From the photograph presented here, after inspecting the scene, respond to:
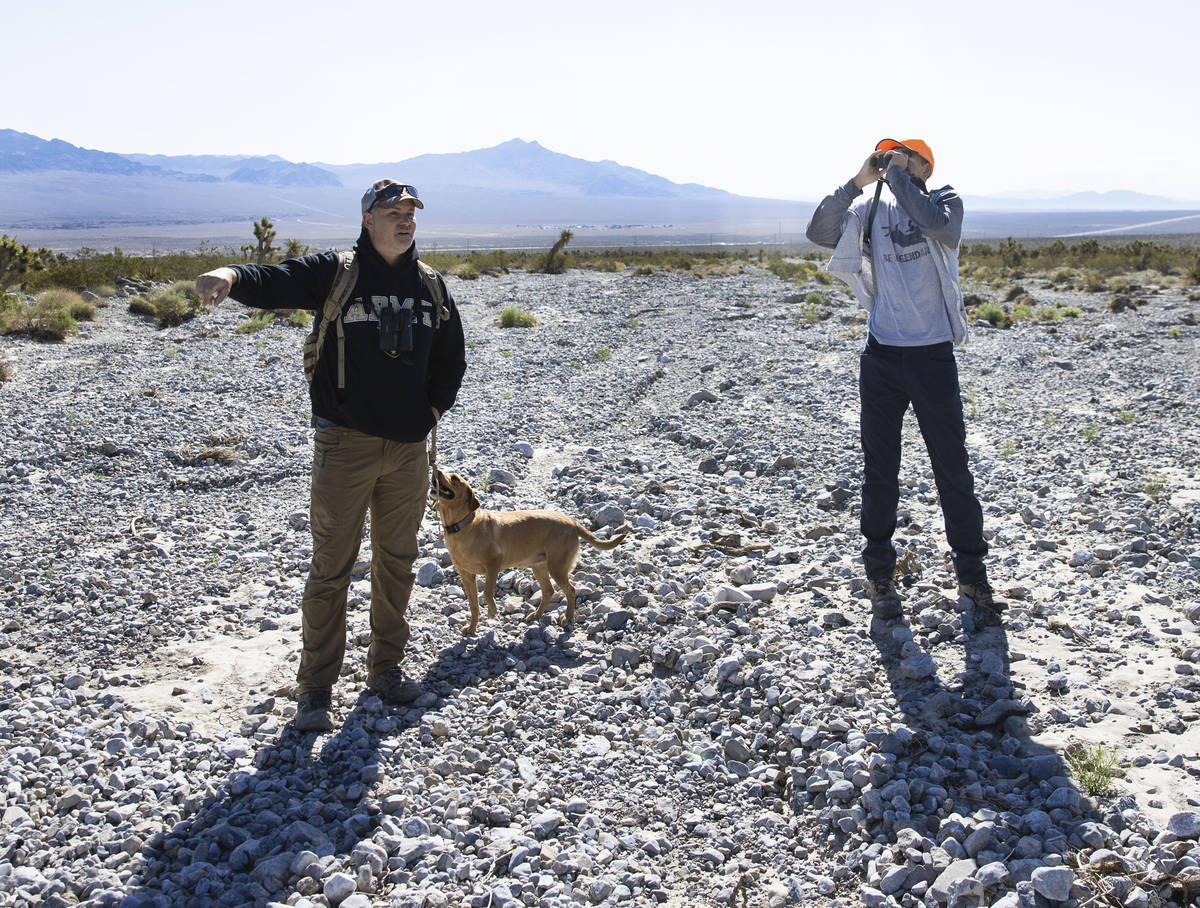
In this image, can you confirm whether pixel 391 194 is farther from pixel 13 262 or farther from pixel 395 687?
pixel 13 262

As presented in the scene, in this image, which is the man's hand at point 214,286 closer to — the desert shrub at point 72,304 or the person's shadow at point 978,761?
the person's shadow at point 978,761

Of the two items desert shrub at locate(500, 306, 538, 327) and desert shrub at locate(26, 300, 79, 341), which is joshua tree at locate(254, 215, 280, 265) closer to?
desert shrub at locate(500, 306, 538, 327)

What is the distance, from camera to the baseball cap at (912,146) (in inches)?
191

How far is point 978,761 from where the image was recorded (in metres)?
3.76

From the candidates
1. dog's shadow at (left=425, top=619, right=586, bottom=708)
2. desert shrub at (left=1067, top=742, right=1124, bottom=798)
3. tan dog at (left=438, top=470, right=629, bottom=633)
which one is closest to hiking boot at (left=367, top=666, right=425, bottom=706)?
dog's shadow at (left=425, top=619, right=586, bottom=708)

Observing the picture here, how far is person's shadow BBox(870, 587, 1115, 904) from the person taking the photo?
3180mm

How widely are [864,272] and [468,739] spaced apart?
3.34 m

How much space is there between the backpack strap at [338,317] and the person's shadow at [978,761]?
2999 millimetres

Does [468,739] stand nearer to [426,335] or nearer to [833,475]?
[426,335]

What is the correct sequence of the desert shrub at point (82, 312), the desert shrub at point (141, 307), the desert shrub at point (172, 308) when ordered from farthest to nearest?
the desert shrub at point (141, 307), the desert shrub at point (172, 308), the desert shrub at point (82, 312)

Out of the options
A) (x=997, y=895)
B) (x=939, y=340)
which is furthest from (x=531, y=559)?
(x=997, y=895)

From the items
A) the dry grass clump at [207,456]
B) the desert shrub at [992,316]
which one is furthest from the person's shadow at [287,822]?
the desert shrub at [992,316]

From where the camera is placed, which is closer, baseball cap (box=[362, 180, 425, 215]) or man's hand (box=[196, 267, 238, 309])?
man's hand (box=[196, 267, 238, 309])

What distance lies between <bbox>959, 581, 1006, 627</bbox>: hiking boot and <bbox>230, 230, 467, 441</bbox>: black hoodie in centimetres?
325
